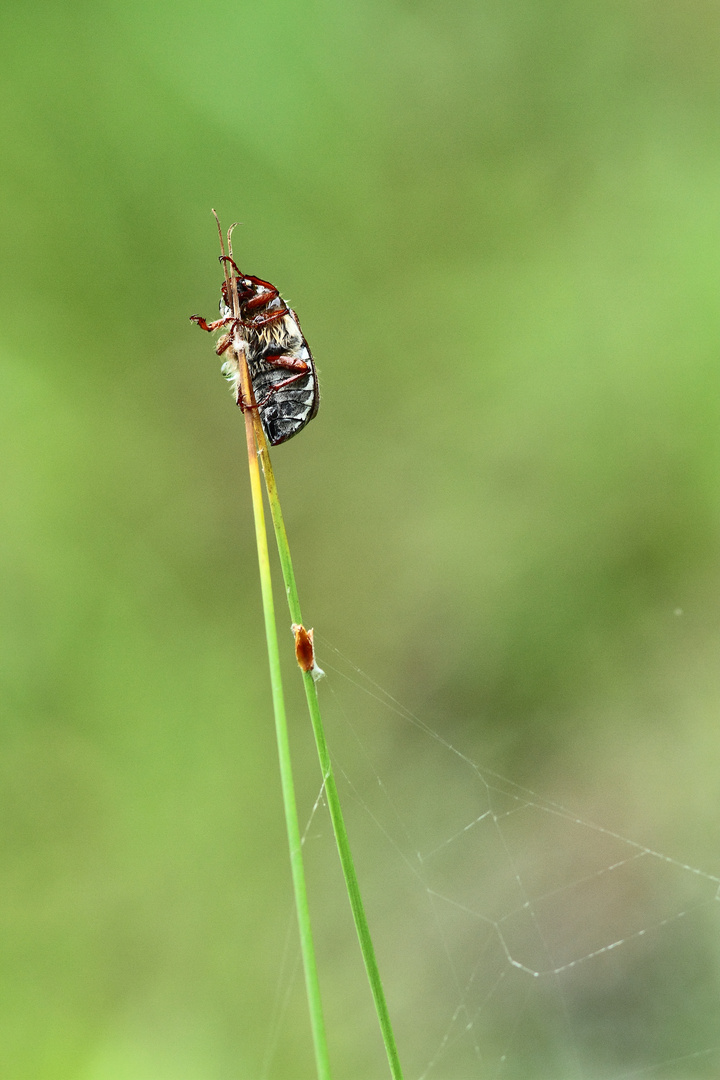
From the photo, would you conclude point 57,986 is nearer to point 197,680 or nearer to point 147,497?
point 197,680

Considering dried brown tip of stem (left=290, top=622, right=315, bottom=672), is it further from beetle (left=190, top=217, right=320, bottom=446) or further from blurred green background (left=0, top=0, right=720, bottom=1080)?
blurred green background (left=0, top=0, right=720, bottom=1080)

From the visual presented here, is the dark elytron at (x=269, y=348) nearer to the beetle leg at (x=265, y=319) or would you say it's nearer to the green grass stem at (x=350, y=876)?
the beetle leg at (x=265, y=319)

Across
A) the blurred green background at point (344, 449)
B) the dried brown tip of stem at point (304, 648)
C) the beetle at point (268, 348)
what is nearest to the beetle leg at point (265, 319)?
the beetle at point (268, 348)

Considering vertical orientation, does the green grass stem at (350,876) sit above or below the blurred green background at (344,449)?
below

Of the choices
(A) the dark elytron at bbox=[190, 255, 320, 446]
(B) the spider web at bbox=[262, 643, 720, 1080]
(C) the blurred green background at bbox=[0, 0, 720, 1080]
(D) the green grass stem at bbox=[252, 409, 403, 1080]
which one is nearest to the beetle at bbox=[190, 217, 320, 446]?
(A) the dark elytron at bbox=[190, 255, 320, 446]

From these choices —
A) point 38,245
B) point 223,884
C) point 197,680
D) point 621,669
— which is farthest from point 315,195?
point 223,884

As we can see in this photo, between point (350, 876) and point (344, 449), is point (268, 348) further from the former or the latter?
point (344, 449)

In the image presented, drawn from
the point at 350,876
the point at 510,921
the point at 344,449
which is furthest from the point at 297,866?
the point at 344,449
